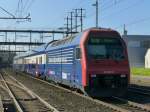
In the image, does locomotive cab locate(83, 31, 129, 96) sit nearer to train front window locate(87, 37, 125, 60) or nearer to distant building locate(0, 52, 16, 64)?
train front window locate(87, 37, 125, 60)

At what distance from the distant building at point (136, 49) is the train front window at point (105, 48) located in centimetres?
9139

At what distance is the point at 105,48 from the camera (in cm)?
2055

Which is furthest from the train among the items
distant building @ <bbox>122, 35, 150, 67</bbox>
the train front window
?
distant building @ <bbox>122, 35, 150, 67</bbox>

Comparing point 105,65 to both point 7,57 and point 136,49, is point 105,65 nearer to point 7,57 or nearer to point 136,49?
point 136,49

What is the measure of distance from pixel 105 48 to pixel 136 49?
315ft

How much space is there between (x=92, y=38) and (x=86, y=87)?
2.36 metres

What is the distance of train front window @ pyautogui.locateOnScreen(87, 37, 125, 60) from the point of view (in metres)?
20.3

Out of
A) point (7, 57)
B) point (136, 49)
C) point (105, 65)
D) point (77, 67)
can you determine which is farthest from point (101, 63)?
point (7, 57)

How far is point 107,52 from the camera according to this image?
2045 centimetres

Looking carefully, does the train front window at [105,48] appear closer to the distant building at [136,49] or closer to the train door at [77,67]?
the train door at [77,67]

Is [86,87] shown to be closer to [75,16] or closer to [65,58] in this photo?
[65,58]

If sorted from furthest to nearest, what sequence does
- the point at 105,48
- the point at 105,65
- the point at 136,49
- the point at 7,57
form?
the point at 7,57, the point at 136,49, the point at 105,48, the point at 105,65

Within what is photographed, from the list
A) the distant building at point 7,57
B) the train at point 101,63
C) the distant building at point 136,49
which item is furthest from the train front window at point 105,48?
the distant building at point 7,57

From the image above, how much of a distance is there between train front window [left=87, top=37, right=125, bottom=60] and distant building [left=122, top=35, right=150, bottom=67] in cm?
9139
